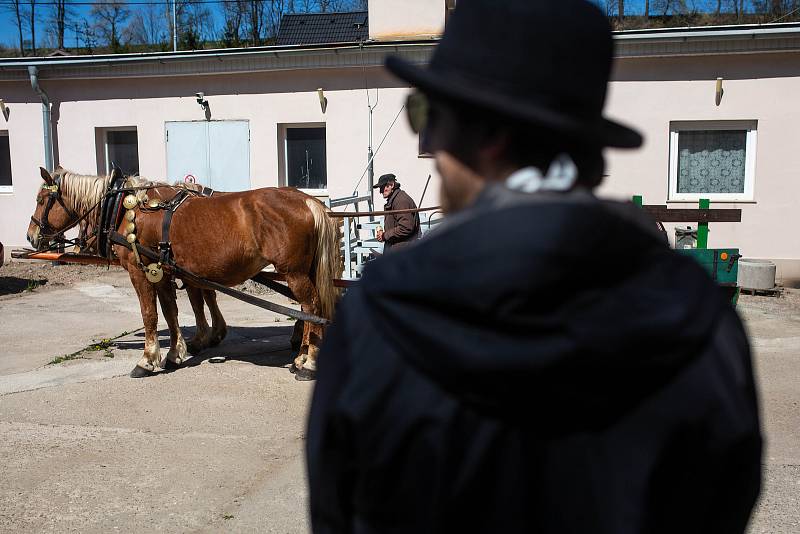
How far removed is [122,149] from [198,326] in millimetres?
6988

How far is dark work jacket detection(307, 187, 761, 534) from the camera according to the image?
3.03 ft

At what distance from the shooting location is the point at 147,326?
6445 mm

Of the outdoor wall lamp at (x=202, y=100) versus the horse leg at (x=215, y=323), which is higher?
the outdoor wall lamp at (x=202, y=100)

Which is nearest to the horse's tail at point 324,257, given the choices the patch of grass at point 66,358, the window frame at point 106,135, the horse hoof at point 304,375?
the horse hoof at point 304,375

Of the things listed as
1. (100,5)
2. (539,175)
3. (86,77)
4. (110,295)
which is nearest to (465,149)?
(539,175)

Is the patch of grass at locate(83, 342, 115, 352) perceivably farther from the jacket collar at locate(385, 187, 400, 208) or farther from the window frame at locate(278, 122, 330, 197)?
the window frame at locate(278, 122, 330, 197)

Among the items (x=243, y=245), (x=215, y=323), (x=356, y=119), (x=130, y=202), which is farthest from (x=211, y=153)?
(x=243, y=245)

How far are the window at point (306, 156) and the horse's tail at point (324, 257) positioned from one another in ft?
19.0

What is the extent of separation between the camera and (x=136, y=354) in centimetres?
719

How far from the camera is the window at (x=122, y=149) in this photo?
13.0 metres

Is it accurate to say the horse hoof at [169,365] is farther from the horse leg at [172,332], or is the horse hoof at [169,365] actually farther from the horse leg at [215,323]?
the horse leg at [215,323]

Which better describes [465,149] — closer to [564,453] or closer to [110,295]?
[564,453]

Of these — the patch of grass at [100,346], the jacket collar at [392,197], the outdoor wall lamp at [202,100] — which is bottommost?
the patch of grass at [100,346]

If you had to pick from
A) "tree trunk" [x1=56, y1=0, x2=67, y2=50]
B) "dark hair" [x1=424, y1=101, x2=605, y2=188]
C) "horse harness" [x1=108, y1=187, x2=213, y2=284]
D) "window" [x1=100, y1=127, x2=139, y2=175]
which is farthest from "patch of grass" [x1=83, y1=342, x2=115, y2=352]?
"tree trunk" [x1=56, y1=0, x2=67, y2=50]
